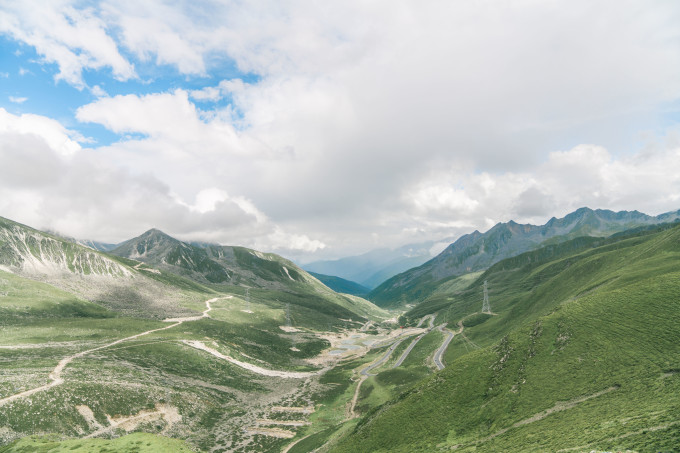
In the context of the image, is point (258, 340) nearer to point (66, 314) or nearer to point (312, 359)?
point (312, 359)

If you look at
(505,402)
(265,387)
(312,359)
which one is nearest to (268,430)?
(265,387)

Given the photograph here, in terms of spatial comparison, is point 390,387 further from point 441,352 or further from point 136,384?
point 136,384

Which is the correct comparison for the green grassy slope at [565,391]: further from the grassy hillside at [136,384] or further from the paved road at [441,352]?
the paved road at [441,352]

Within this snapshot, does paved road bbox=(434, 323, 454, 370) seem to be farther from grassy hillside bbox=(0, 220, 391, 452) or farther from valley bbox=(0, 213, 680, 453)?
grassy hillside bbox=(0, 220, 391, 452)

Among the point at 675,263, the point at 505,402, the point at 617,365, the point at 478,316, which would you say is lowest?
the point at 478,316

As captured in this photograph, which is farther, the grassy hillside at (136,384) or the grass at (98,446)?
the grassy hillside at (136,384)

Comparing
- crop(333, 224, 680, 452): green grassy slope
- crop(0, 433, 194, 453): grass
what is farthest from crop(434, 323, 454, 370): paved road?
crop(0, 433, 194, 453): grass

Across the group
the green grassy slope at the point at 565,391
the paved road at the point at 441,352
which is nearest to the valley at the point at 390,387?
the green grassy slope at the point at 565,391

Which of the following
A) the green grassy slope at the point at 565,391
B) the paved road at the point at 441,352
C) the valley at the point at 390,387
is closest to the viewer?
the green grassy slope at the point at 565,391

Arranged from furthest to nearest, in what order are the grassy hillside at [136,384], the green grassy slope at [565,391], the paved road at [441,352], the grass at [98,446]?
the paved road at [441,352]
the grassy hillside at [136,384]
the grass at [98,446]
the green grassy slope at [565,391]
